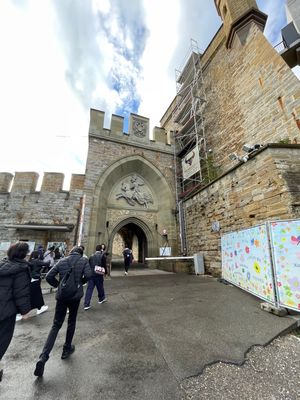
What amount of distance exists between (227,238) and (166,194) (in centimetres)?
607

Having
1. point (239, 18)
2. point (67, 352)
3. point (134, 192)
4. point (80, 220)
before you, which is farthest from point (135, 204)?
point (239, 18)

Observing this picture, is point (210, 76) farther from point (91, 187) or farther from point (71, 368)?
point (71, 368)

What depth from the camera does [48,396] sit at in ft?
4.49

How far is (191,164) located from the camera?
10.0 m

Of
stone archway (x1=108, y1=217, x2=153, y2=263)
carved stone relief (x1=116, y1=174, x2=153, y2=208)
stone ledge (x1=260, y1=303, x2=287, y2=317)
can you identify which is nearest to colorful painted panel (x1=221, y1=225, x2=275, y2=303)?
stone ledge (x1=260, y1=303, x2=287, y2=317)

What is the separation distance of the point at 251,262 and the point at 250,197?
200 centimetres

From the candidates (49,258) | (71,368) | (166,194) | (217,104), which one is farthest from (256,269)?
(217,104)

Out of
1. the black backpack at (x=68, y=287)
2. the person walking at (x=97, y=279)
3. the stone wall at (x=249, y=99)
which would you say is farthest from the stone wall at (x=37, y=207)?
the stone wall at (x=249, y=99)

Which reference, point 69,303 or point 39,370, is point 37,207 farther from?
point 39,370

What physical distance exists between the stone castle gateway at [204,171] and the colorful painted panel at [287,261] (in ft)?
3.75

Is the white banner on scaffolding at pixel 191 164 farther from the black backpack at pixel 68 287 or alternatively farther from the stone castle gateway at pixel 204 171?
the black backpack at pixel 68 287

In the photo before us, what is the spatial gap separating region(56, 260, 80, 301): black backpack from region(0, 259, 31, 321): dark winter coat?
307 mm

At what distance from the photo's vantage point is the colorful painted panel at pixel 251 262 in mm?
3141

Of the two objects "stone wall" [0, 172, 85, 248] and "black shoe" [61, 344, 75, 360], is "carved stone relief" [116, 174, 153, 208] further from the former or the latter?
"black shoe" [61, 344, 75, 360]
